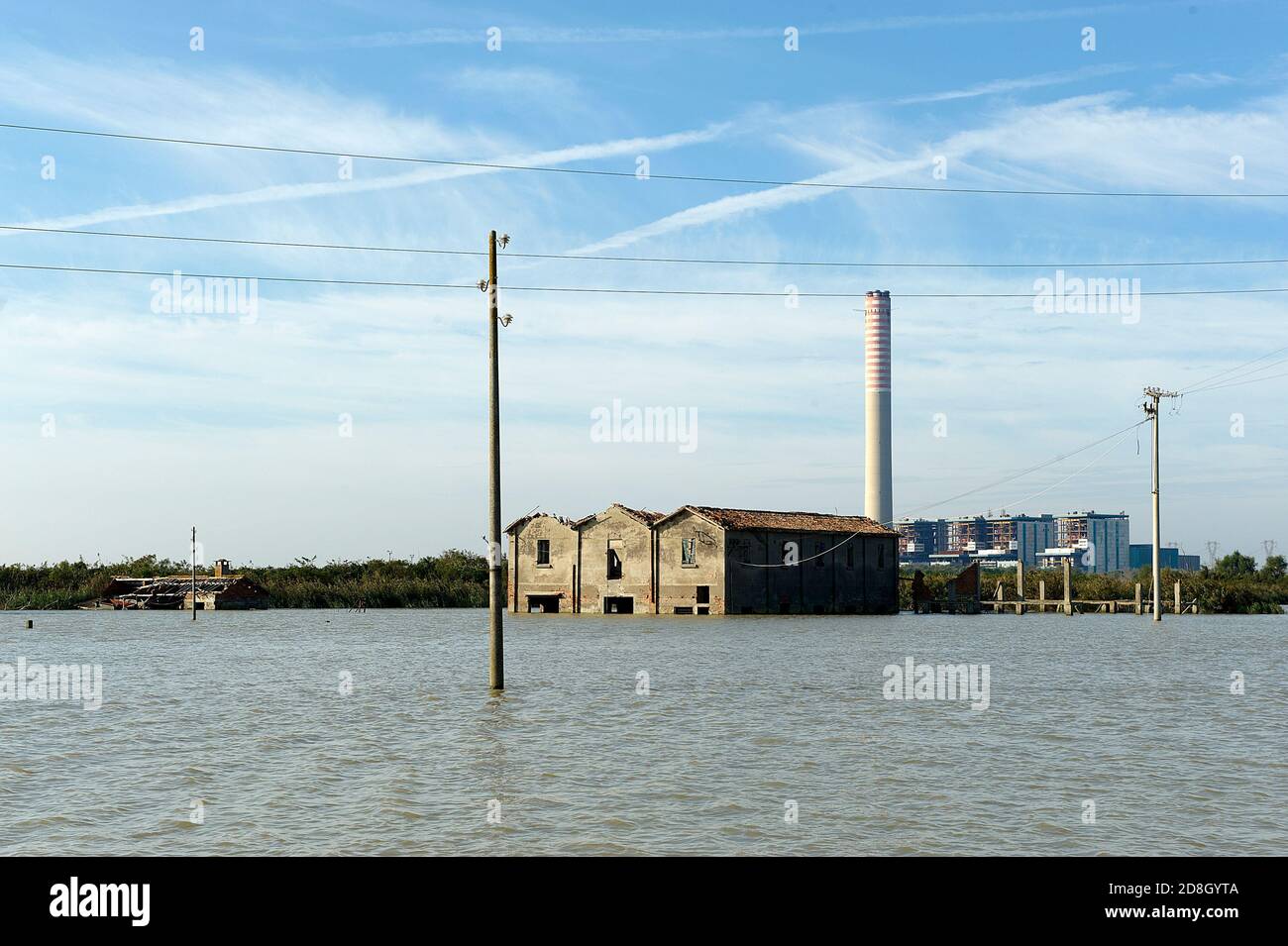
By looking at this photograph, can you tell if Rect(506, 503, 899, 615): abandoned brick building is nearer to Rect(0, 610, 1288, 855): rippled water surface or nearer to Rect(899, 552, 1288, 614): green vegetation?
Rect(899, 552, 1288, 614): green vegetation

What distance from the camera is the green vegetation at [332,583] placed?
4040 inches

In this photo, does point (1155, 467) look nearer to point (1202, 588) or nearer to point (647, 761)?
point (1202, 588)

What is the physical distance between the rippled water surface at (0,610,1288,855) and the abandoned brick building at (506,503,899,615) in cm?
3556

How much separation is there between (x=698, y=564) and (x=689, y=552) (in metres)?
1.04

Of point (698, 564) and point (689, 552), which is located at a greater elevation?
point (689, 552)

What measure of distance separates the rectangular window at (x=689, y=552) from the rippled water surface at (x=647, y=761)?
117 feet

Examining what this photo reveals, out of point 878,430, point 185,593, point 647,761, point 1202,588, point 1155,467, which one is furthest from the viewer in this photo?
point 878,430

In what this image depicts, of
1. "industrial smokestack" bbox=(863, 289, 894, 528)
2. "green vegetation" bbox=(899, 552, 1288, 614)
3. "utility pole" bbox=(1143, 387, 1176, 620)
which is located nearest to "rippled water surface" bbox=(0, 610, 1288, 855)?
"utility pole" bbox=(1143, 387, 1176, 620)

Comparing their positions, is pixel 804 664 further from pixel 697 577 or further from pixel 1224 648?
pixel 697 577

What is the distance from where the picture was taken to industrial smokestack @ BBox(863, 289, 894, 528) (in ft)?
461

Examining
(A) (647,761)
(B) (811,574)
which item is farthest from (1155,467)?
(A) (647,761)

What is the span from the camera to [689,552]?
243ft

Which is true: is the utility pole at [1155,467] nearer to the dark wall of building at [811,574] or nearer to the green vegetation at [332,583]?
the dark wall of building at [811,574]
